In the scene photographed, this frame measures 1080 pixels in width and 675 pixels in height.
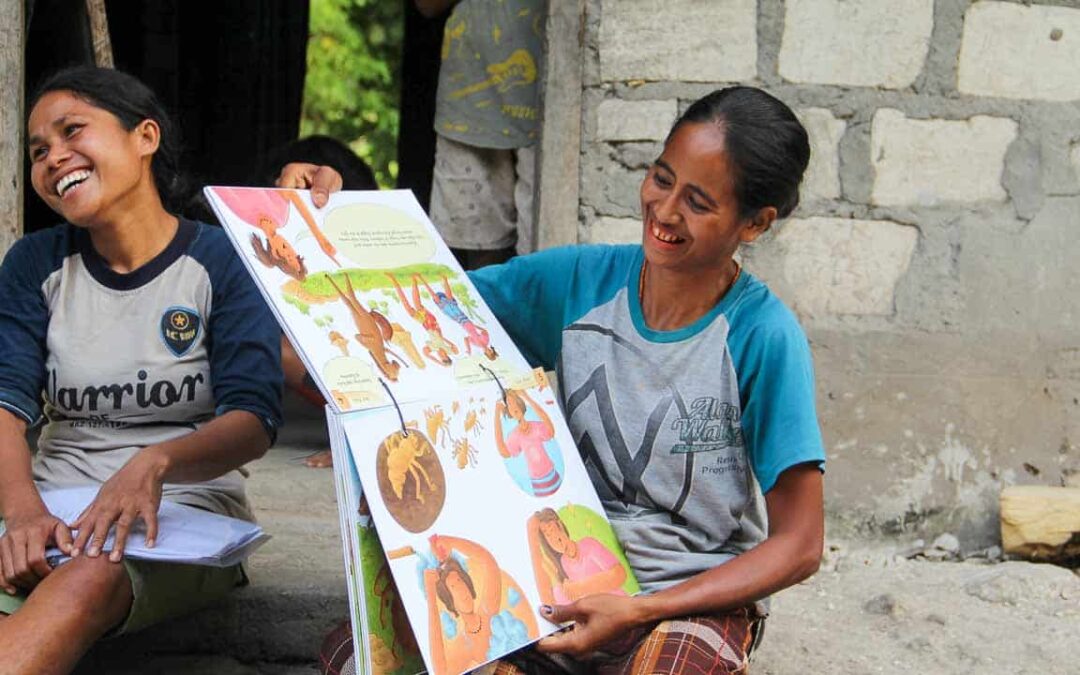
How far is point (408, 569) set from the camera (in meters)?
1.61

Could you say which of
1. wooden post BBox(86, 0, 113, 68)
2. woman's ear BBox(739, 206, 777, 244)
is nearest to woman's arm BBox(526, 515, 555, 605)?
woman's ear BBox(739, 206, 777, 244)

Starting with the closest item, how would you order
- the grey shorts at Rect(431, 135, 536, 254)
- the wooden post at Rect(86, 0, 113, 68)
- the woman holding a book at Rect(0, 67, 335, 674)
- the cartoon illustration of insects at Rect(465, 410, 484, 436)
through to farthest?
the cartoon illustration of insects at Rect(465, 410, 484, 436)
the woman holding a book at Rect(0, 67, 335, 674)
the wooden post at Rect(86, 0, 113, 68)
the grey shorts at Rect(431, 135, 536, 254)

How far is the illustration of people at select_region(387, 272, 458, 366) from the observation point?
72.4 inches

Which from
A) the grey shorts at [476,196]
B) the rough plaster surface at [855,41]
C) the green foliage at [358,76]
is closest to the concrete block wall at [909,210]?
the rough plaster surface at [855,41]

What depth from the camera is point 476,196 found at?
3.82 meters

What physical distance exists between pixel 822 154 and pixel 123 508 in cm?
214

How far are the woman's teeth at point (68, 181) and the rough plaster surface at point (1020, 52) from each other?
2.34 metres

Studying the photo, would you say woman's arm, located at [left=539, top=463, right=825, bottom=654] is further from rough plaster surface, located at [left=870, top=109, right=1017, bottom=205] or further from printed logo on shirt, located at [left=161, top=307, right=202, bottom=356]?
rough plaster surface, located at [left=870, top=109, right=1017, bottom=205]

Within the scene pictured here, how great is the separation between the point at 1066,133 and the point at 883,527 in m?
1.21

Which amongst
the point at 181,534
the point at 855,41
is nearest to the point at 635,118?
the point at 855,41

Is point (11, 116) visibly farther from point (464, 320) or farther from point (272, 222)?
point (464, 320)

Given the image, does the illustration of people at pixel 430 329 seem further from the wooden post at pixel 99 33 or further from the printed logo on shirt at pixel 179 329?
the wooden post at pixel 99 33

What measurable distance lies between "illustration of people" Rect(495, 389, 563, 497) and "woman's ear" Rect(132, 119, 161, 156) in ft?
2.79

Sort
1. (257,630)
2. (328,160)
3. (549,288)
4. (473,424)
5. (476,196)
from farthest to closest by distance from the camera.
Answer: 1. (476,196)
2. (328,160)
3. (257,630)
4. (549,288)
5. (473,424)
